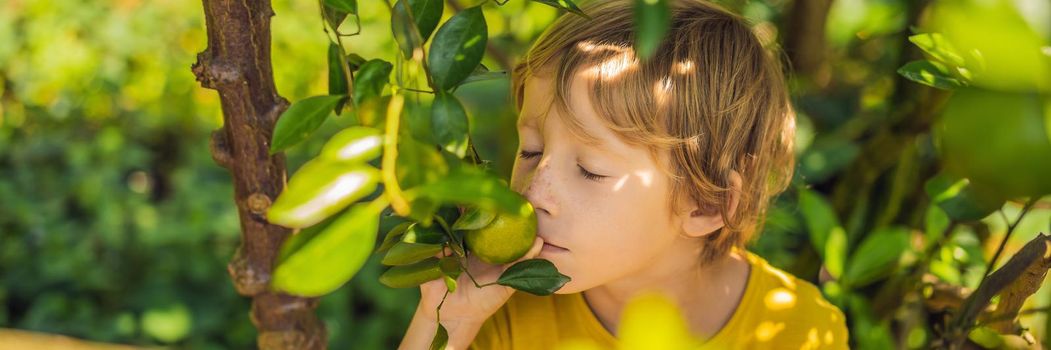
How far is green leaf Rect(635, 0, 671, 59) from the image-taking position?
597 millimetres

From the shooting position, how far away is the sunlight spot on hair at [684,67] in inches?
41.6

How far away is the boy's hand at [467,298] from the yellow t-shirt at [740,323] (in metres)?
0.15

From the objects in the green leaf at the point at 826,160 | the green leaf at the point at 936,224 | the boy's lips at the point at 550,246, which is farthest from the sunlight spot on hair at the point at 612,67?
the green leaf at the point at 826,160

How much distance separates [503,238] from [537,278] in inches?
2.0

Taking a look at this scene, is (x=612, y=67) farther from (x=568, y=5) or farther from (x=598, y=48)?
(x=568, y=5)

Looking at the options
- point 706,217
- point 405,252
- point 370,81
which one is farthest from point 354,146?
point 706,217

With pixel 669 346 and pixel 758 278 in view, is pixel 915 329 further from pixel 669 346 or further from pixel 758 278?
pixel 669 346

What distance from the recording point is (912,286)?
1.39 metres

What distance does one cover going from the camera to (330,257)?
1.65 feet

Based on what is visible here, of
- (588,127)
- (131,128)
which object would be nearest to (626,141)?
(588,127)

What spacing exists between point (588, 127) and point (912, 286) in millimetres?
639

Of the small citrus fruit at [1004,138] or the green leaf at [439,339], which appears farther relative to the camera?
the green leaf at [439,339]

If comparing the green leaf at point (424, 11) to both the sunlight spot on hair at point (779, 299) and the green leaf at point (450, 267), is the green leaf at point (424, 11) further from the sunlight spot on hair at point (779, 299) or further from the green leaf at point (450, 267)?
the sunlight spot on hair at point (779, 299)

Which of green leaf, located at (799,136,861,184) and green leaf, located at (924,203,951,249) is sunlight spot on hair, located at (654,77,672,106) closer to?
green leaf, located at (924,203,951,249)
